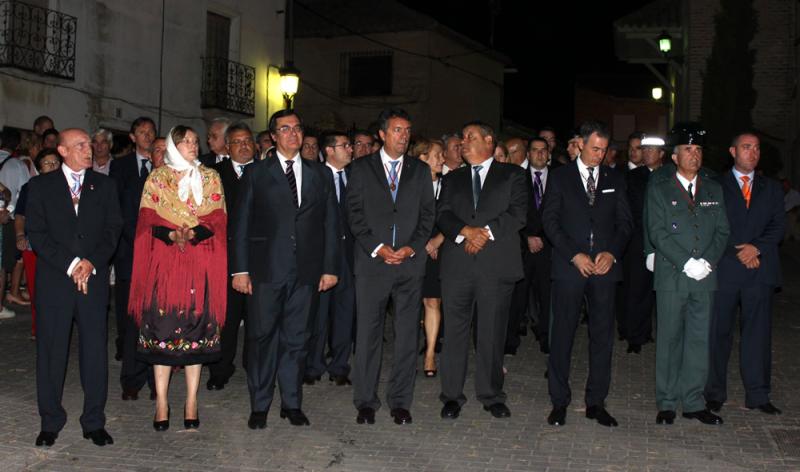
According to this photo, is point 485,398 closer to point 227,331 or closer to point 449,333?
point 449,333

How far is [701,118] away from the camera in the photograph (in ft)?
81.0

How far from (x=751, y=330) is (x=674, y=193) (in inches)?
54.1

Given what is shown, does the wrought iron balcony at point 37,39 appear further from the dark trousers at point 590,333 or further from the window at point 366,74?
the window at point 366,74

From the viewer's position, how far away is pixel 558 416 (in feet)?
24.7

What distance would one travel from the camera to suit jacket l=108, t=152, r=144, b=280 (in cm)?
867

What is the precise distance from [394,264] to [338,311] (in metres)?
1.65

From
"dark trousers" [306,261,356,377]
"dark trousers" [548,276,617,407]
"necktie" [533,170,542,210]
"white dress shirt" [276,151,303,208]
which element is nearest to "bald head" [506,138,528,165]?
"necktie" [533,170,542,210]

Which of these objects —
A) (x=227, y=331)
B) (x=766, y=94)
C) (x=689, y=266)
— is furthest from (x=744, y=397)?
(x=766, y=94)

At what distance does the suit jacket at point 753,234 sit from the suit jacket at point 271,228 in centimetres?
339

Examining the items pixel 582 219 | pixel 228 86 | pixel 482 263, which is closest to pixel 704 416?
pixel 582 219

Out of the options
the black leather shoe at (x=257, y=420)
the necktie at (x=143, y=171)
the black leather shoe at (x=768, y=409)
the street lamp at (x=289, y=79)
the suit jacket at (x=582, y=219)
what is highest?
the street lamp at (x=289, y=79)

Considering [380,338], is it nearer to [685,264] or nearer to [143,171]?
[685,264]

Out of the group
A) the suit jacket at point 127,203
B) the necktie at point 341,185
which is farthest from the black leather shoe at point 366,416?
the suit jacket at point 127,203

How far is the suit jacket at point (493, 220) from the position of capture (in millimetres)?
7848
